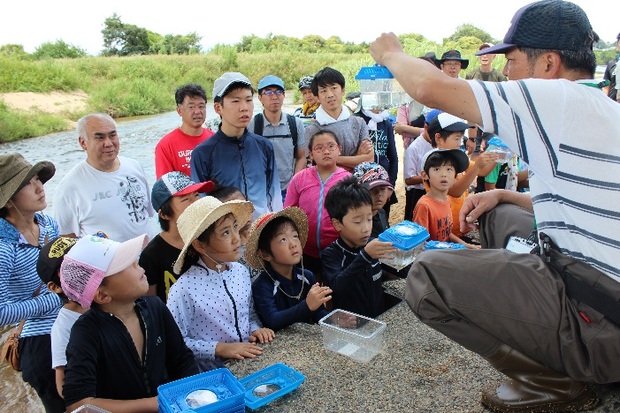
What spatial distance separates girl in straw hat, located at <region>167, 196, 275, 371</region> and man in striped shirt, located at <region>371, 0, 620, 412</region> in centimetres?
110

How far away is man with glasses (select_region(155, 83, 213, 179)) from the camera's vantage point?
13.8 ft

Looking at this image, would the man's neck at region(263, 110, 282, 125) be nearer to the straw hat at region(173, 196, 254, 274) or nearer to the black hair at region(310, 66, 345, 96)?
the black hair at region(310, 66, 345, 96)

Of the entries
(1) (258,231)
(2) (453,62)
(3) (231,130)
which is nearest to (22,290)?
(1) (258,231)

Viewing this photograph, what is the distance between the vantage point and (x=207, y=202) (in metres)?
2.57

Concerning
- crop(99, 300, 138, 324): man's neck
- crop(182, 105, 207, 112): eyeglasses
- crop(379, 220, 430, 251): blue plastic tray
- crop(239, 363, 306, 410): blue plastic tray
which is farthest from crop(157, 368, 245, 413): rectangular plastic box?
crop(182, 105, 207, 112): eyeglasses

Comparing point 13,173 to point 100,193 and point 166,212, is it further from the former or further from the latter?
point 166,212

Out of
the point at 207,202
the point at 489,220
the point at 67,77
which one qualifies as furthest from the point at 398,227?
the point at 67,77

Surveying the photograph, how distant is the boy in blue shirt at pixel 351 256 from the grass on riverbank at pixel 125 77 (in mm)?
14566

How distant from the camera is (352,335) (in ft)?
8.21

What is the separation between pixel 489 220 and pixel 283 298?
1268 millimetres

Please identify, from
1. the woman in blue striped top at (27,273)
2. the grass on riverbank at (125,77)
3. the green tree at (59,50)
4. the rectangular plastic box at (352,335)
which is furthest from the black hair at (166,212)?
the green tree at (59,50)

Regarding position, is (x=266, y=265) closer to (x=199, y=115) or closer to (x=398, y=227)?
(x=398, y=227)

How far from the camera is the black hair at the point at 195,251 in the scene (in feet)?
8.27

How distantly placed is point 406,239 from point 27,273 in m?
2.14
